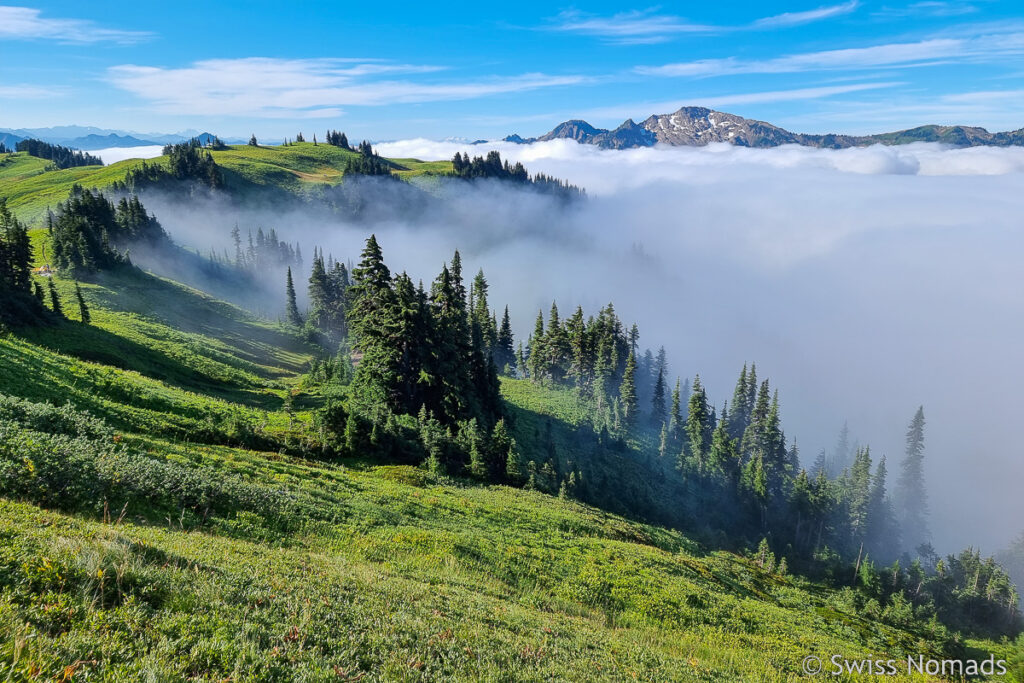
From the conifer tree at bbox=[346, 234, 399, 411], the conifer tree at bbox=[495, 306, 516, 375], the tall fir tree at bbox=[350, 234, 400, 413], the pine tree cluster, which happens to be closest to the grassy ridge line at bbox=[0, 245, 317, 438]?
the pine tree cluster

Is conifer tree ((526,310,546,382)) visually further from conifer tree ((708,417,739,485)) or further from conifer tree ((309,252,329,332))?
conifer tree ((309,252,329,332))

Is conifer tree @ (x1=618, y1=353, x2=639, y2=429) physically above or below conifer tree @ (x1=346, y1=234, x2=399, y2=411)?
below

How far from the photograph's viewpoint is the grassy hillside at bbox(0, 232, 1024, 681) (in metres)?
7.06

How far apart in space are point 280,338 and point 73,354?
58878mm

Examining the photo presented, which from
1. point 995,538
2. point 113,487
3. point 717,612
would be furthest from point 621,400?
point 995,538

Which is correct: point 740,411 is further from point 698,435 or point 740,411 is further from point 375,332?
point 375,332

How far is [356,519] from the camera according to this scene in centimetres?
1964

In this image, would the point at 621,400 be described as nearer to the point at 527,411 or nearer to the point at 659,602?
the point at 527,411

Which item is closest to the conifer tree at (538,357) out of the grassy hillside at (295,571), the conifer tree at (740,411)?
the conifer tree at (740,411)

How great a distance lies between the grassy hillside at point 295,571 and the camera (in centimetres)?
→ 706

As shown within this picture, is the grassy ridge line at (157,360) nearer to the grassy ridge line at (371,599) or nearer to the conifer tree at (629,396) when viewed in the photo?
the grassy ridge line at (371,599)

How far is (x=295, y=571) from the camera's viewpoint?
11.6 meters

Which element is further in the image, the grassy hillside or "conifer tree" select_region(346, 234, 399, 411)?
"conifer tree" select_region(346, 234, 399, 411)

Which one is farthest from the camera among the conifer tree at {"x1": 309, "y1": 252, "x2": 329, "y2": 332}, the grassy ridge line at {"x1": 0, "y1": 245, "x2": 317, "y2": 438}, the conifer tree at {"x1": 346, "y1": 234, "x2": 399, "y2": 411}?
the conifer tree at {"x1": 309, "y1": 252, "x2": 329, "y2": 332}
